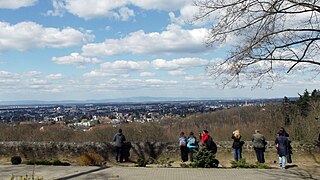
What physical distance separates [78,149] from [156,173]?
7.80 meters

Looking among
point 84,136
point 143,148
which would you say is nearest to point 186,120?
point 84,136

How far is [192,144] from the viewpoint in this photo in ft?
62.2

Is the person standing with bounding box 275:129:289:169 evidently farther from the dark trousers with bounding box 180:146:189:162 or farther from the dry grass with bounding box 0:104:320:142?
the dry grass with bounding box 0:104:320:142

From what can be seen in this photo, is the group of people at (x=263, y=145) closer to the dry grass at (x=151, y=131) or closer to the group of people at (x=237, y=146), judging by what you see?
the group of people at (x=237, y=146)

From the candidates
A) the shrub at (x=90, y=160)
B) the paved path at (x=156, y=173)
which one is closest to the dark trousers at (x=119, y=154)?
the shrub at (x=90, y=160)

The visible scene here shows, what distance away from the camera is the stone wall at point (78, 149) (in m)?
20.7

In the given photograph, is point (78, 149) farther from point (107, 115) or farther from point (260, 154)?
point (107, 115)

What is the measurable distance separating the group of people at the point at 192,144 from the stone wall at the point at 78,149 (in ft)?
3.95

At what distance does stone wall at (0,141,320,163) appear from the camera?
2070 cm

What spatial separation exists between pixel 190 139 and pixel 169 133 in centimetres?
1768

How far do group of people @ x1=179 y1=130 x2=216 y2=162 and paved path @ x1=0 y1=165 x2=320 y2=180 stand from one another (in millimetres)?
2944

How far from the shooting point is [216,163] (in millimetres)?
16188

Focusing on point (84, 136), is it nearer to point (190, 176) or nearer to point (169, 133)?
point (169, 133)

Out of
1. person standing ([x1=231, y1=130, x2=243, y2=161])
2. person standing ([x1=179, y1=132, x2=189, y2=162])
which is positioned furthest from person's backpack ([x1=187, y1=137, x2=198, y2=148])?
person standing ([x1=231, y1=130, x2=243, y2=161])
